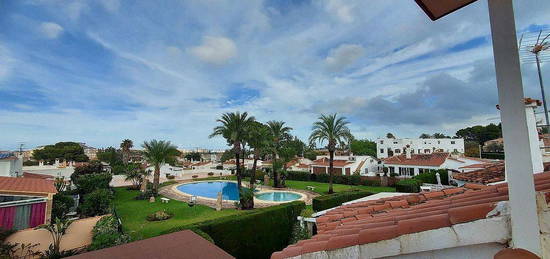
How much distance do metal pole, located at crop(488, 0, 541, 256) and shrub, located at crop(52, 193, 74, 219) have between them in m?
25.2

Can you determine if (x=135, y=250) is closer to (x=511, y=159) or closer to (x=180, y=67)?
(x=511, y=159)

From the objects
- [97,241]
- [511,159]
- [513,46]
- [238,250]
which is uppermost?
[513,46]

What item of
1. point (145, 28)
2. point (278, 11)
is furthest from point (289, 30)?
point (145, 28)

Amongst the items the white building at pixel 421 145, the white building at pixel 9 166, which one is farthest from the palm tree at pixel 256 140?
the white building at pixel 421 145

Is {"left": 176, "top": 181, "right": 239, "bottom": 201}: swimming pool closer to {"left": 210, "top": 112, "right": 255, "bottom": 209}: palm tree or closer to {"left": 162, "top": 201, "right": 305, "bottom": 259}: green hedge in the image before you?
{"left": 210, "top": 112, "right": 255, "bottom": 209}: palm tree

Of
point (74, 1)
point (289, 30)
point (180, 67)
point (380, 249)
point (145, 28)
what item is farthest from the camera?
point (180, 67)

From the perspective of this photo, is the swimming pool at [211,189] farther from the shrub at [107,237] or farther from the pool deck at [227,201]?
the shrub at [107,237]

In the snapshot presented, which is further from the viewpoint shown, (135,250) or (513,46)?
(135,250)

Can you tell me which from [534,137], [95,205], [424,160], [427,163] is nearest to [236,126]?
[95,205]

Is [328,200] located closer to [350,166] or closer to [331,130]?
[331,130]

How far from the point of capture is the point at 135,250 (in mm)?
5027

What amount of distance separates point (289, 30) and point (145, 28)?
27.6 feet

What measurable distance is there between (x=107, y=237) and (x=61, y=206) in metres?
10.7

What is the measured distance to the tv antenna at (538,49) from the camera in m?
5.26
